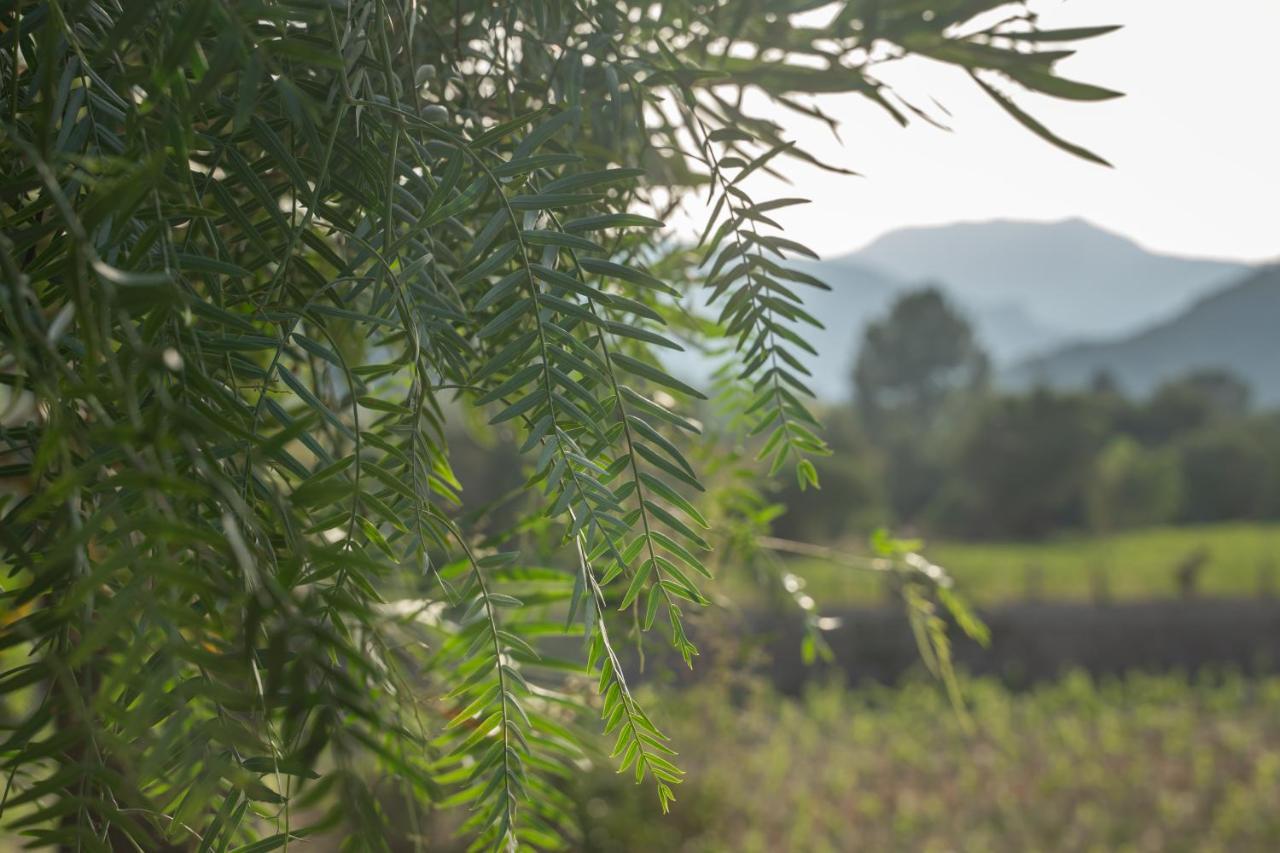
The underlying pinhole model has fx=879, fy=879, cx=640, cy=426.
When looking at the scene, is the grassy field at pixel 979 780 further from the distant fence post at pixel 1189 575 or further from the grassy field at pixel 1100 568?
the distant fence post at pixel 1189 575

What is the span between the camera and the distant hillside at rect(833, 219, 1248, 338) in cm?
2616

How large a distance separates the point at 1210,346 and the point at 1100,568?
65.4ft

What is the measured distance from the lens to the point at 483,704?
23 centimetres

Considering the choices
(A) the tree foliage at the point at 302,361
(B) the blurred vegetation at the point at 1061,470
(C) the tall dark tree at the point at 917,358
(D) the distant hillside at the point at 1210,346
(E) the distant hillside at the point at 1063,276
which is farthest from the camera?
(E) the distant hillside at the point at 1063,276

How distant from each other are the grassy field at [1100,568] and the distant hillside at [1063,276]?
1633cm

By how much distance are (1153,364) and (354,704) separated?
27.5m

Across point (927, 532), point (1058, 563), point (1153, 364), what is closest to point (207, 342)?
point (1058, 563)

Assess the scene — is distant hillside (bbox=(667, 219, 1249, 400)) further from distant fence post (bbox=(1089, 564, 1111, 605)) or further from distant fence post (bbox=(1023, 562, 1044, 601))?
distant fence post (bbox=(1089, 564, 1111, 605))

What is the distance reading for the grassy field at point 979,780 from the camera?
2695 millimetres

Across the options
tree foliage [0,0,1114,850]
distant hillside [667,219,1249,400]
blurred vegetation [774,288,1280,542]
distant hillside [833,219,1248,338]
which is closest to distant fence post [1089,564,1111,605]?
blurred vegetation [774,288,1280,542]

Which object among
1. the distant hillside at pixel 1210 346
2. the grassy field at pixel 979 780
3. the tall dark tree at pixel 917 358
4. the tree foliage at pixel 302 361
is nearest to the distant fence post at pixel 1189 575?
the grassy field at pixel 979 780

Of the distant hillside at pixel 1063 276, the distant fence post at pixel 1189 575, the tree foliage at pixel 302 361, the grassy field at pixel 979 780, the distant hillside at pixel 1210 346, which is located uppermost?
the distant hillside at pixel 1063 276

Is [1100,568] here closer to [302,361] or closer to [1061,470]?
[1061,470]

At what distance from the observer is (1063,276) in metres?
31.6
